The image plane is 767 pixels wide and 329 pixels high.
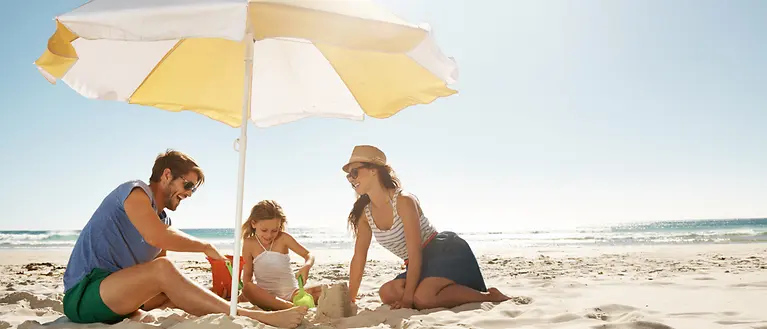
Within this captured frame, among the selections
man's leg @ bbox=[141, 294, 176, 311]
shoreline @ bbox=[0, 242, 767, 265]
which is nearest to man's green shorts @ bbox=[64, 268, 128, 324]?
man's leg @ bbox=[141, 294, 176, 311]

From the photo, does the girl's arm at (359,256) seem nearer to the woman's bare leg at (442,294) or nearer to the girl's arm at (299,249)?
the girl's arm at (299,249)

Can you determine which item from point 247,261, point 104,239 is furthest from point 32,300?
point 104,239

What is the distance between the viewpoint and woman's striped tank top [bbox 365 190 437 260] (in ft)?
13.4

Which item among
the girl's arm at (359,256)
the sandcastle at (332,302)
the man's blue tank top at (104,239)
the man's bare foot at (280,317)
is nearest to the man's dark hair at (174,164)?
the man's blue tank top at (104,239)

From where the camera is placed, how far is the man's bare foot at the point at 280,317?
2984mm

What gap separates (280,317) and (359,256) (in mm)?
1359

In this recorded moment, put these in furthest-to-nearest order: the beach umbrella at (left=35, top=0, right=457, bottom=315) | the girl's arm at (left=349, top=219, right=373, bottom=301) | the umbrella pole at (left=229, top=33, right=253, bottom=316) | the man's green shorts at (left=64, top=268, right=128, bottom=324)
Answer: the girl's arm at (left=349, top=219, right=373, bottom=301) < the man's green shorts at (left=64, top=268, right=128, bottom=324) < the umbrella pole at (left=229, top=33, right=253, bottom=316) < the beach umbrella at (left=35, top=0, right=457, bottom=315)

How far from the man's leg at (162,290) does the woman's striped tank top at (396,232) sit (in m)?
1.34

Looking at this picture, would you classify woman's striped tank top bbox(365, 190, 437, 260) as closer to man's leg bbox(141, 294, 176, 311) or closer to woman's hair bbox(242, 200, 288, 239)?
woman's hair bbox(242, 200, 288, 239)

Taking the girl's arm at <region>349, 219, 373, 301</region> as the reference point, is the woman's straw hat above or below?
above

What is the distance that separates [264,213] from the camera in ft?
15.5

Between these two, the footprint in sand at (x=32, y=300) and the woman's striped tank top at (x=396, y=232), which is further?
the footprint in sand at (x=32, y=300)

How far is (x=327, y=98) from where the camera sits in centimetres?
416

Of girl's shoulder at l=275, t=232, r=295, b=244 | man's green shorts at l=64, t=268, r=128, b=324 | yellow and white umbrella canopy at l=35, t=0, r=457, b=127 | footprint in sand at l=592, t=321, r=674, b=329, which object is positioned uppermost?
yellow and white umbrella canopy at l=35, t=0, r=457, b=127
